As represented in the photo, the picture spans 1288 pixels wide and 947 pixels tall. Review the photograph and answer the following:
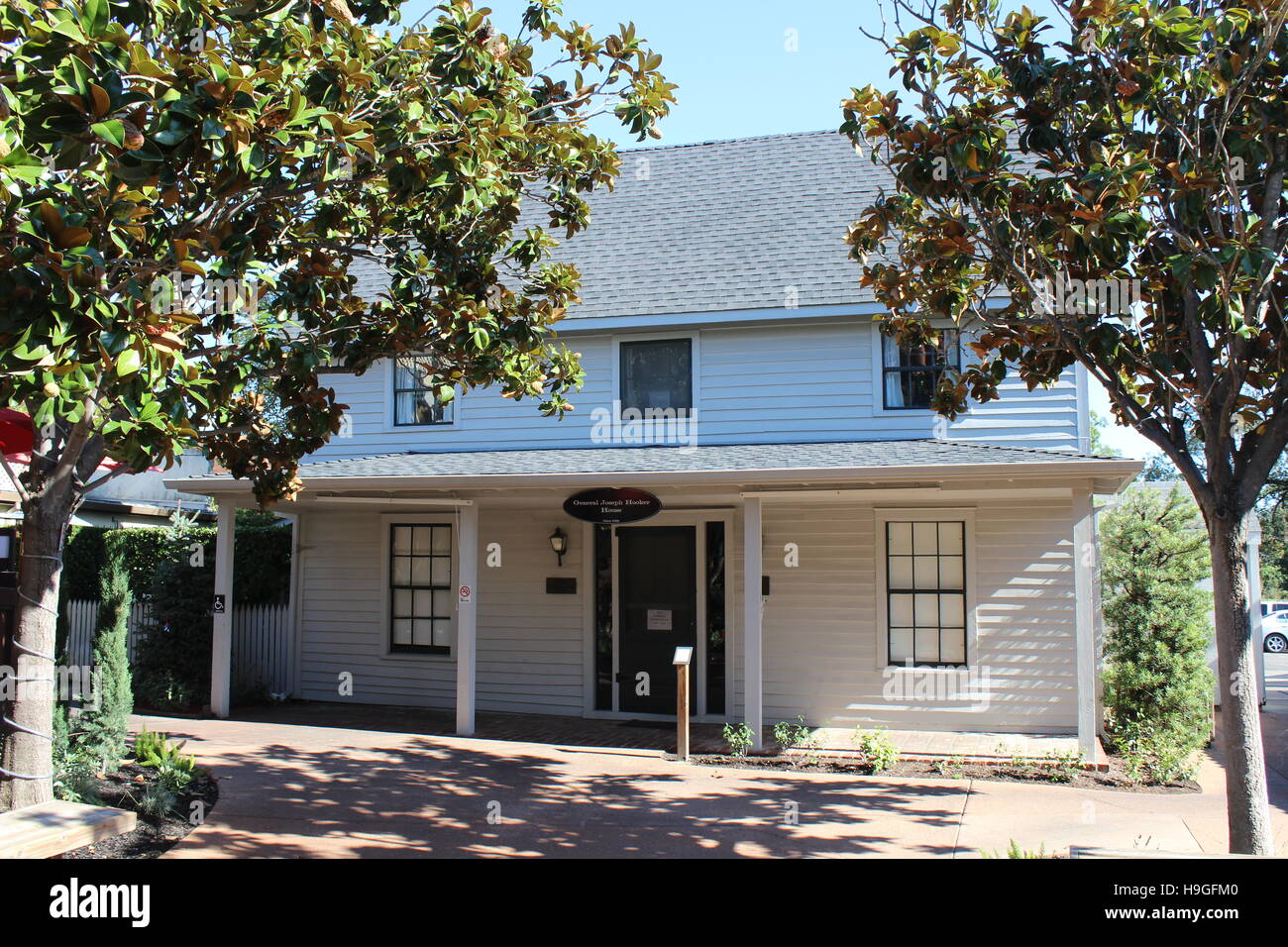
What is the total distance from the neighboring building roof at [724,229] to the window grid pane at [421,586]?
3585 millimetres

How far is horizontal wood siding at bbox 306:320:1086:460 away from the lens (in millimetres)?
12008

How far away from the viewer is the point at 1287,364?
604cm

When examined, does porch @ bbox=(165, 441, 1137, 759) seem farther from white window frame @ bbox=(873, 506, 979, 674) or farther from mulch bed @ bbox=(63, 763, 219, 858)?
mulch bed @ bbox=(63, 763, 219, 858)

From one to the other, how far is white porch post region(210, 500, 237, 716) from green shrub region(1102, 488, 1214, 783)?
10.4 m

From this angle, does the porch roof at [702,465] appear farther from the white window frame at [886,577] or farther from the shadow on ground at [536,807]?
the shadow on ground at [536,807]

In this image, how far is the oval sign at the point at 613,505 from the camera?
11.2 metres

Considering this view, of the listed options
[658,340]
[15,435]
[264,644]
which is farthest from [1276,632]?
[15,435]

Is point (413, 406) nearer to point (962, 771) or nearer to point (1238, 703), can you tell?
point (962, 771)

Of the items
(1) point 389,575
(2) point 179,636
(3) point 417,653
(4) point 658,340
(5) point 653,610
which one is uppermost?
(4) point 658,340

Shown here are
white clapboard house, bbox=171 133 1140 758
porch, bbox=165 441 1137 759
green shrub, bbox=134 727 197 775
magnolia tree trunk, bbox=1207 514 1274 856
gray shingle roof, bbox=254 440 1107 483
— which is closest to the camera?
magnolia tree trunk, bbox=1207 514 1274 856

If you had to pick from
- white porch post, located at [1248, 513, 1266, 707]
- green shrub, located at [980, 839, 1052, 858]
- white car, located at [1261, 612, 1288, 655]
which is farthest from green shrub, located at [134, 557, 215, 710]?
white car, located at [1261, 612, 1288, 655]

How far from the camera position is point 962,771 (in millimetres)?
9859

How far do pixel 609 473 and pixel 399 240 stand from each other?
3.40m

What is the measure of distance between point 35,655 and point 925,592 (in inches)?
354
